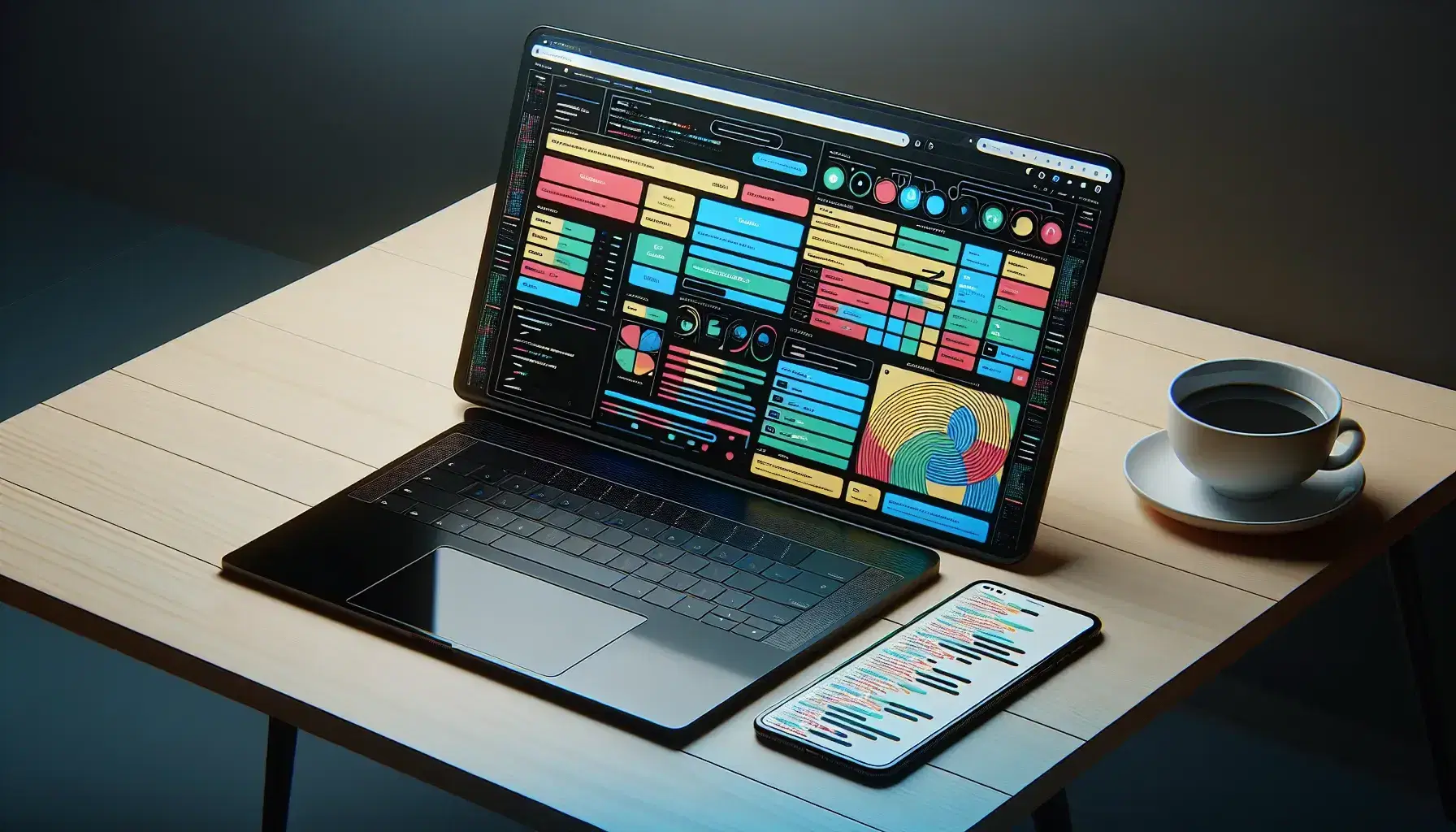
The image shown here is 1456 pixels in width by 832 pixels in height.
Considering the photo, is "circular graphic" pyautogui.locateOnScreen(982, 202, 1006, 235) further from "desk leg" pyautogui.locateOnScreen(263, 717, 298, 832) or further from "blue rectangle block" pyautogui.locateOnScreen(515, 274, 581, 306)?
"desk leg" pyautogui.locateOnScreen(263, 717, 298, 832)

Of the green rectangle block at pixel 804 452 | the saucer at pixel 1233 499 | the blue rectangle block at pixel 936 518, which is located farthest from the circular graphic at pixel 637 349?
the saucer at pixel 1233 499

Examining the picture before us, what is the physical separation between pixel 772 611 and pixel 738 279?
27cm

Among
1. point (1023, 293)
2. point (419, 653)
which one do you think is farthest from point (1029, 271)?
point (419, 653)

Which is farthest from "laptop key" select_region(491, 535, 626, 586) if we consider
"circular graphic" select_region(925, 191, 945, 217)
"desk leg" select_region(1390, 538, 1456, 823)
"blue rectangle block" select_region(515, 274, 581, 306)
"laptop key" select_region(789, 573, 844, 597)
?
"desk leg" select_region(1390, 538, 1456, 823)

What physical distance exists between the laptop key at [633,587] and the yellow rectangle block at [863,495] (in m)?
0.17

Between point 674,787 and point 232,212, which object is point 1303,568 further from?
point 232,212

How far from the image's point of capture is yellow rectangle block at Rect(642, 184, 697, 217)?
1.24m

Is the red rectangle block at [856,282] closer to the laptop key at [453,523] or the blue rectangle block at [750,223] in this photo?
the blue rectangle block at [750,223]

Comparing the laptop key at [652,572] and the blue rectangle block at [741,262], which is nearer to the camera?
the laptop key at [652,572]

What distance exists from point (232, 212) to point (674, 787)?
187 centimetres

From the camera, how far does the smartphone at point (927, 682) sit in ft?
3.08

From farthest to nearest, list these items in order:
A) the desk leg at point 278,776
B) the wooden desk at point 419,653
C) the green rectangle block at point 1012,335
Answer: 1. the desk leg at point 278,776
2. the green rectangle block at point 1012,335
3. the wooden desk at point 419,653

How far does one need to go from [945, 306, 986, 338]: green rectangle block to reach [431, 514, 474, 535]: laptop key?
34cm

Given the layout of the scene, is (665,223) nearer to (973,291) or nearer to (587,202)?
(587,202)
